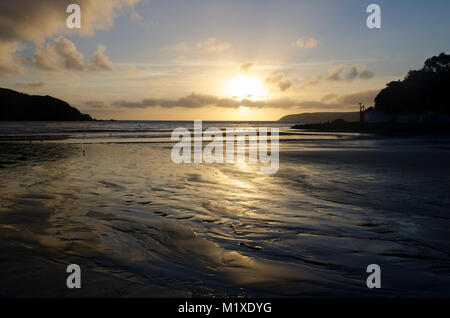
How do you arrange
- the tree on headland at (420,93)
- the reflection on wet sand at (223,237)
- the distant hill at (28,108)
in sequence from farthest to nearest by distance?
the distant hill at (28,108) → the tree on headland at (420,93) → the reflection on wet sand at (223,237)

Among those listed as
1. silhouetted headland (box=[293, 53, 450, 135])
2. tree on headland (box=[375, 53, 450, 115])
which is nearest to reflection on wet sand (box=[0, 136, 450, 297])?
silhouetted headland (box=[293, 53, 450, 135])

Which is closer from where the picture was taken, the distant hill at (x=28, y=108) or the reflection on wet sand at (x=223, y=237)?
the reflection on wet sand at (x=223, y=237)

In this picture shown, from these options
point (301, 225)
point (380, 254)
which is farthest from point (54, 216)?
point (380, 254)

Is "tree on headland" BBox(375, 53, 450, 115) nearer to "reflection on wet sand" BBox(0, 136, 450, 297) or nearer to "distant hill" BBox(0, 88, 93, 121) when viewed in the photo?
"reflection on wet sand" BBox(0, 136, 450, 297)

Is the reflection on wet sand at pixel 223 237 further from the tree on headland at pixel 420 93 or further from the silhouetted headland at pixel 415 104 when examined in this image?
the tree on headland at pixel 420 93

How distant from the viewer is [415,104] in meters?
71.6

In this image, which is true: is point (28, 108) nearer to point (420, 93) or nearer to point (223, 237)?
point (420, 93)

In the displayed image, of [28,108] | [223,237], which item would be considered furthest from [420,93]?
[28,108]

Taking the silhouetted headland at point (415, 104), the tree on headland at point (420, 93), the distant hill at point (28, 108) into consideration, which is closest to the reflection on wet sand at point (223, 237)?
the silhouetted headland at point (415, 104)

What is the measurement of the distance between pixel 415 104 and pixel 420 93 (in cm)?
335

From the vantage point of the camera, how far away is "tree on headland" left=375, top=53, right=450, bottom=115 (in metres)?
70.1

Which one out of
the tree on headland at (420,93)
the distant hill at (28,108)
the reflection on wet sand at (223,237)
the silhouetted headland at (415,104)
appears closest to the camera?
the reflection on wet sand at (223,237)

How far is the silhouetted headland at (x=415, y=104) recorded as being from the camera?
221 feet
